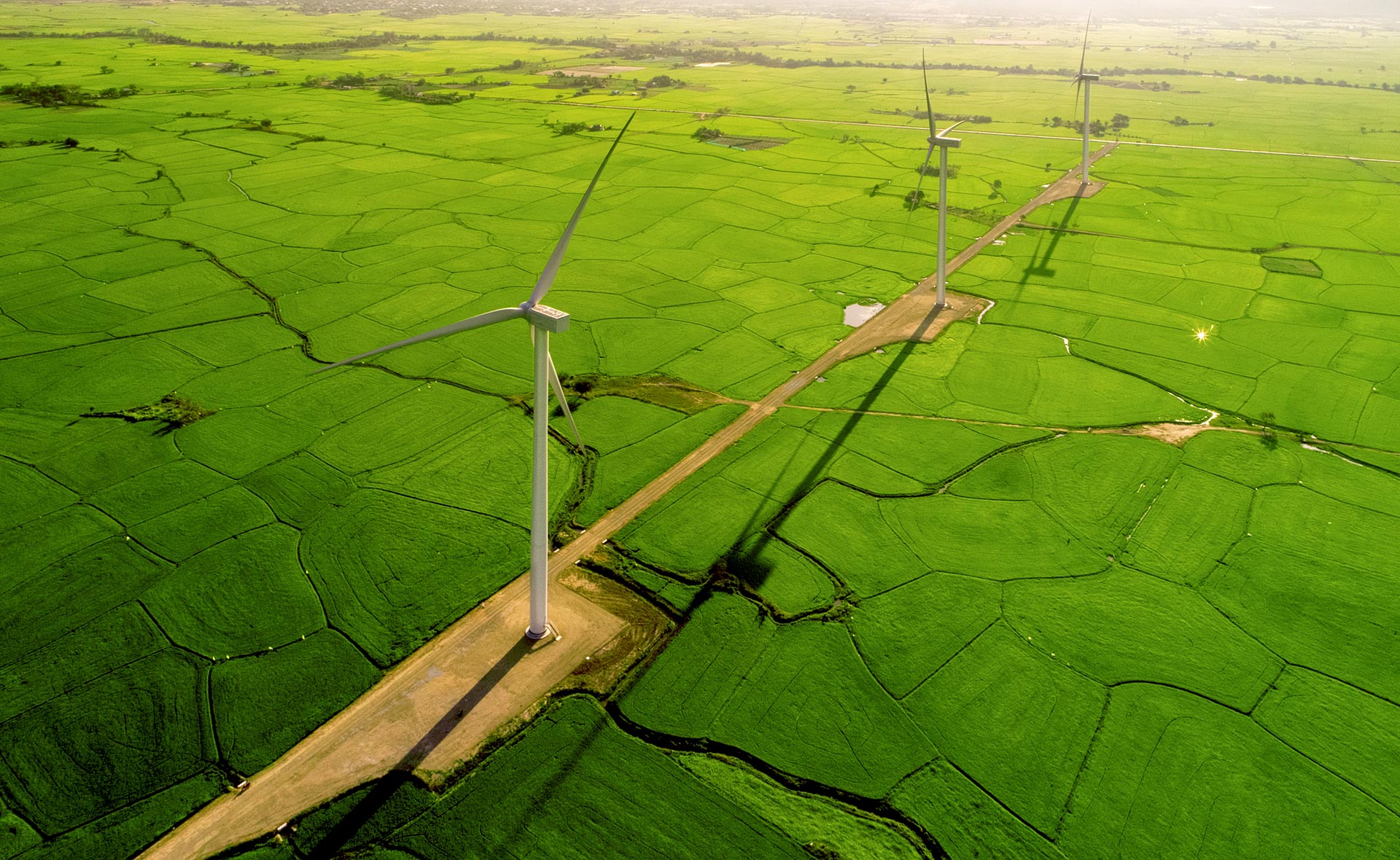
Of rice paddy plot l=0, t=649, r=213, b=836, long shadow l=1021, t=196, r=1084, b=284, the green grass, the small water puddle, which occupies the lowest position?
rice paddy plot l=0, t=649, r=213, b=836

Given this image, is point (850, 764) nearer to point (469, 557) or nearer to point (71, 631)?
point (469, 557)

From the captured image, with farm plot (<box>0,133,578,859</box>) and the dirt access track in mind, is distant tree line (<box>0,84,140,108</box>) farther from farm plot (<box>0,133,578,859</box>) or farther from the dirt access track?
the dirt access track

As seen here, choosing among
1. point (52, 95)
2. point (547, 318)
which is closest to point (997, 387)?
point (547, 318)

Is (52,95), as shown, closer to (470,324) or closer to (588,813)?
(470,324)

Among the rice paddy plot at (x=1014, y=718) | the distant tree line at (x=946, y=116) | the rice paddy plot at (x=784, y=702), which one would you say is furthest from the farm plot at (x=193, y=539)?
the distant tree line at (x=946, y=116)

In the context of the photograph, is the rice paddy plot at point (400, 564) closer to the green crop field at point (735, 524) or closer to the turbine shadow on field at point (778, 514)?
the green crop field at point (735, 524)

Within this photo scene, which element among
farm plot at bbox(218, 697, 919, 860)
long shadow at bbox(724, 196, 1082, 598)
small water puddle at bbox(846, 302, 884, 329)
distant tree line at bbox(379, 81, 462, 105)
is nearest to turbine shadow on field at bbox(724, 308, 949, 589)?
long shadow at bbox(724, 196, 1082, 598)
